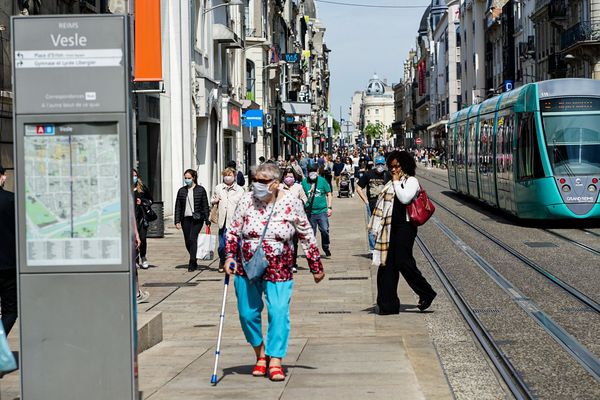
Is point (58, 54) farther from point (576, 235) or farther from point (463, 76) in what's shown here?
point (463, 76)

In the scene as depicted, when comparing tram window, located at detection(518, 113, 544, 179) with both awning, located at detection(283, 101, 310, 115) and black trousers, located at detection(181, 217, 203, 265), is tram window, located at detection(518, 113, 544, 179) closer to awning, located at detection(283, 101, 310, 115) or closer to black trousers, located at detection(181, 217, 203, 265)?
black trousers, located at detection(181, 217, 203, 265)

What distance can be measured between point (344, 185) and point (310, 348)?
125 feet

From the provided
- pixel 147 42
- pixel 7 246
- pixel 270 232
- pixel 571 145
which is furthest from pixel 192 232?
pixel 270 232

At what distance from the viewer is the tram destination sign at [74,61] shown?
22.7 ft

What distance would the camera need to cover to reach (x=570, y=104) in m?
25.3

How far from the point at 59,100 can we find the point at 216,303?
309 inches

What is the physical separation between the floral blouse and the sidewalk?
2.83 ft

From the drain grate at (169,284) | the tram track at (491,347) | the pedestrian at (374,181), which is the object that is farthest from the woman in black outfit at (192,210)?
the tram track at (491,347)

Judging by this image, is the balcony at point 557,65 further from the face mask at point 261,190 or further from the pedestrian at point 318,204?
the face mask at point 261,190

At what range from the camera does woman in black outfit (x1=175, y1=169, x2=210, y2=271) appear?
740 inches

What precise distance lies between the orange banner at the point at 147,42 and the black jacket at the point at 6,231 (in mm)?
17157

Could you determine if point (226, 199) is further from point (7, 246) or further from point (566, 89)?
point (566, 89)

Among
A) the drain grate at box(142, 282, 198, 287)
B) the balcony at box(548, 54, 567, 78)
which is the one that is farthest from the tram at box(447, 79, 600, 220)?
the balcony at box(548, 54, 567, 78)

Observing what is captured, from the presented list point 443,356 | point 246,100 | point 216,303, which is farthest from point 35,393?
point 246,100
